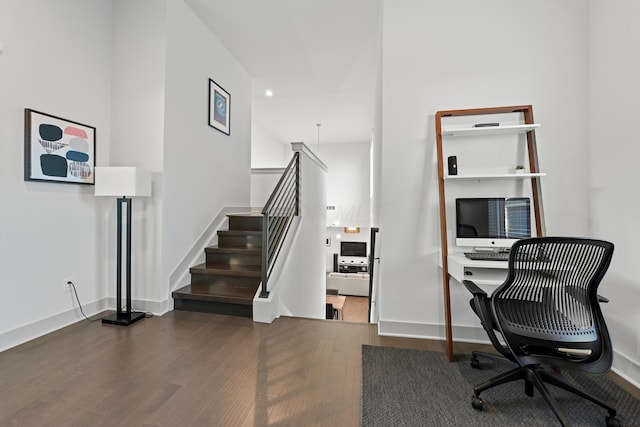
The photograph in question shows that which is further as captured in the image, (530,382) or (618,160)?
(618,160)

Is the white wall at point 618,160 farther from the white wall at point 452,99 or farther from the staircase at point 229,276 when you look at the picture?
the staircase at point 229,276

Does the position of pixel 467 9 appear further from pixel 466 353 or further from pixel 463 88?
pixel 466 353

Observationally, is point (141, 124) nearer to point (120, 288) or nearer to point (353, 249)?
point (120, 288)

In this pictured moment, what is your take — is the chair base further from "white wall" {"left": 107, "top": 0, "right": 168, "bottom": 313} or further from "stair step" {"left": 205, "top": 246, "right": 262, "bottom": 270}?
"white wall" {"left": 107, "top": 0, "right": 168, "bottom": 313}

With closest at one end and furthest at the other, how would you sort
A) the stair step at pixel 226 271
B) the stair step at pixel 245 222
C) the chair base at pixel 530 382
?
the chair base at pixel 530 382, the stair step at pixel 226 271, the stair step at pixel 245 222

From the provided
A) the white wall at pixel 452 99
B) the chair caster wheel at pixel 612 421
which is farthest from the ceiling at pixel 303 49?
the chair caster wheel at pixel 612 421

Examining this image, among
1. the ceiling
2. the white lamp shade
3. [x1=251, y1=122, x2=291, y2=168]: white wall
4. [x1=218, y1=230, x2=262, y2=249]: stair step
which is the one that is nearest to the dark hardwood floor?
[x1=218, y1=230, x2=262, y2=249]: stair step

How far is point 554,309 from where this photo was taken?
1457 mm

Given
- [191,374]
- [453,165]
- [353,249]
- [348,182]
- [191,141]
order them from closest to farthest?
1. [191,374]
2. [453,165]
3. [191,141]
4. [348,182]
5. [353,249]

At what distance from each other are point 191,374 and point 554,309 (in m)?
2.11

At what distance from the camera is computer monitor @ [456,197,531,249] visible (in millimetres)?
2123

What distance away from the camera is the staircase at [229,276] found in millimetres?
2785

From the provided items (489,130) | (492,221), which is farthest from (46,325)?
(489,130)

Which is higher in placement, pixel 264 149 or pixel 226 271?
pixel 264 149
